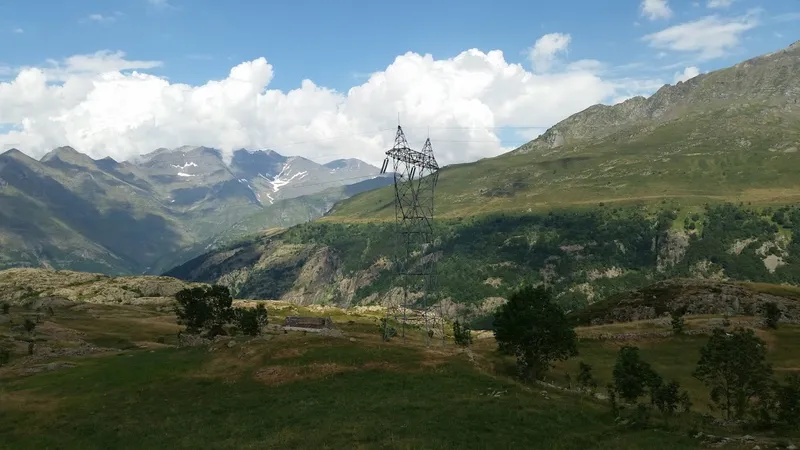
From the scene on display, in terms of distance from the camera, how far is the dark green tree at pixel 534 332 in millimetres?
71125

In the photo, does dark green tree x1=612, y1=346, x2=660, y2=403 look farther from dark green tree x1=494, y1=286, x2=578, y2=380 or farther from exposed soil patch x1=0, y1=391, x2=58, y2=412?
exposed soil patch x1=0, y1=391, x2=58, y2=412

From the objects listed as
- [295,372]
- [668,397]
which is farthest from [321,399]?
[668,397]

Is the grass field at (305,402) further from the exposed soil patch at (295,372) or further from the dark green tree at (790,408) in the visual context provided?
the dark green tree at (790,408)

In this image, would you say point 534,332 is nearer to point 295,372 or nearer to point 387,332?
point 295,372

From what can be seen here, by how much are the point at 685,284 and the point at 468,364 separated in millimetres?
118185

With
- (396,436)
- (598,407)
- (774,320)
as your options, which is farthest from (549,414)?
(774,320)

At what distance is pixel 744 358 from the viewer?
49906mm

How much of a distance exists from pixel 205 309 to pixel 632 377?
8842cm

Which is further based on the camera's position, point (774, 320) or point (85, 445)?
point (774, 320)

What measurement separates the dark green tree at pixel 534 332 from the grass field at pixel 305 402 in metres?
5.90

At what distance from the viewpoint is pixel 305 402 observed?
172 ft

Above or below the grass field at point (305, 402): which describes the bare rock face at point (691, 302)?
below

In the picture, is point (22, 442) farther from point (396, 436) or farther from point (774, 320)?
point (774, 320)

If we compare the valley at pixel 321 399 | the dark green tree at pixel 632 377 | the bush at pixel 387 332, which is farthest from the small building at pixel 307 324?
the dark green tree at pixel 632 377
